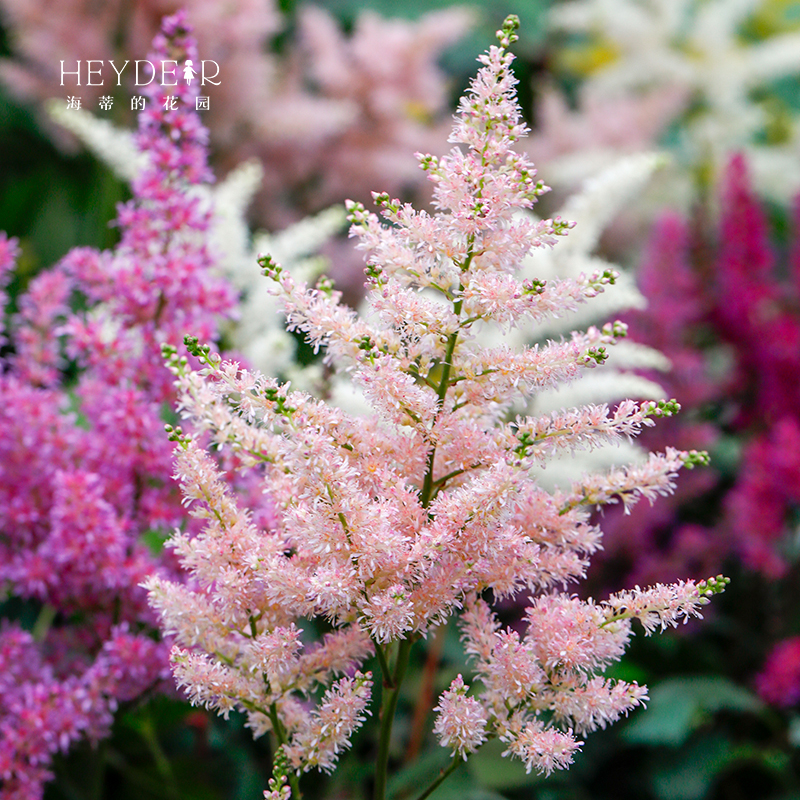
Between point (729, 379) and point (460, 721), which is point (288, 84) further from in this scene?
point (460, 721)

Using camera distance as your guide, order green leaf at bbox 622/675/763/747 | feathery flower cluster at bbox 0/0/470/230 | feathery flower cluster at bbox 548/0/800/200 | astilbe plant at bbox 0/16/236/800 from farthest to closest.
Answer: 1. feathery flower cluster at bbox 548/0/800/200
2. feathery flower cluster at bbox 0/0/470/230
3. green leaf at bbox 622/675/763/747
4. astilbe plant at bbox 0/16/236/800

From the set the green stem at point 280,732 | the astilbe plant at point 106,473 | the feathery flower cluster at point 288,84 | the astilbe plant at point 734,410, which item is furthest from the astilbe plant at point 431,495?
the feathery flower cluster at point 288,84

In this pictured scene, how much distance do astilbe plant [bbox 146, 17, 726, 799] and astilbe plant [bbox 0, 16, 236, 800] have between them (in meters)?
0.15

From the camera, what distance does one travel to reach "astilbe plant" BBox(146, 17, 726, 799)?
325 mm

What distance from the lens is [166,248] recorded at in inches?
19.9

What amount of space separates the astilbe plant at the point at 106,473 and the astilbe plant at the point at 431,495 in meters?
0.15

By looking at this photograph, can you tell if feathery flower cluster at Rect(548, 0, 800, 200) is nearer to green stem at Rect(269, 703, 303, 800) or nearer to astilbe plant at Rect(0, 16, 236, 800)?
astilbe plant at Rect(0, 16, 236, 800)

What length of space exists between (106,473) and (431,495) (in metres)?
0.24

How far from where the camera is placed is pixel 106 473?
511mm

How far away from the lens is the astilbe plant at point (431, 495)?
1.07ft

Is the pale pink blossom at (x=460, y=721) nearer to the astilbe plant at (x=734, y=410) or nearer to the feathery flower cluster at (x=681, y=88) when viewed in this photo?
the astilbe plant at (x=734, y=410)

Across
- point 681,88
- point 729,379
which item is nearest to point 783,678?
point 729,379

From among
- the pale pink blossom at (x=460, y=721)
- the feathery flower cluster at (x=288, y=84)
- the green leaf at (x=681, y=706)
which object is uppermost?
the feathery flower cluster at (x=288, y=84)

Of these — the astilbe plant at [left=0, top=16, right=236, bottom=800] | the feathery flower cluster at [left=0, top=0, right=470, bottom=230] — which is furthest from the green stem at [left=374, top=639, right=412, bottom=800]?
the feathery flower cluster at [left=0, top=0, right=470, bottom=230]
